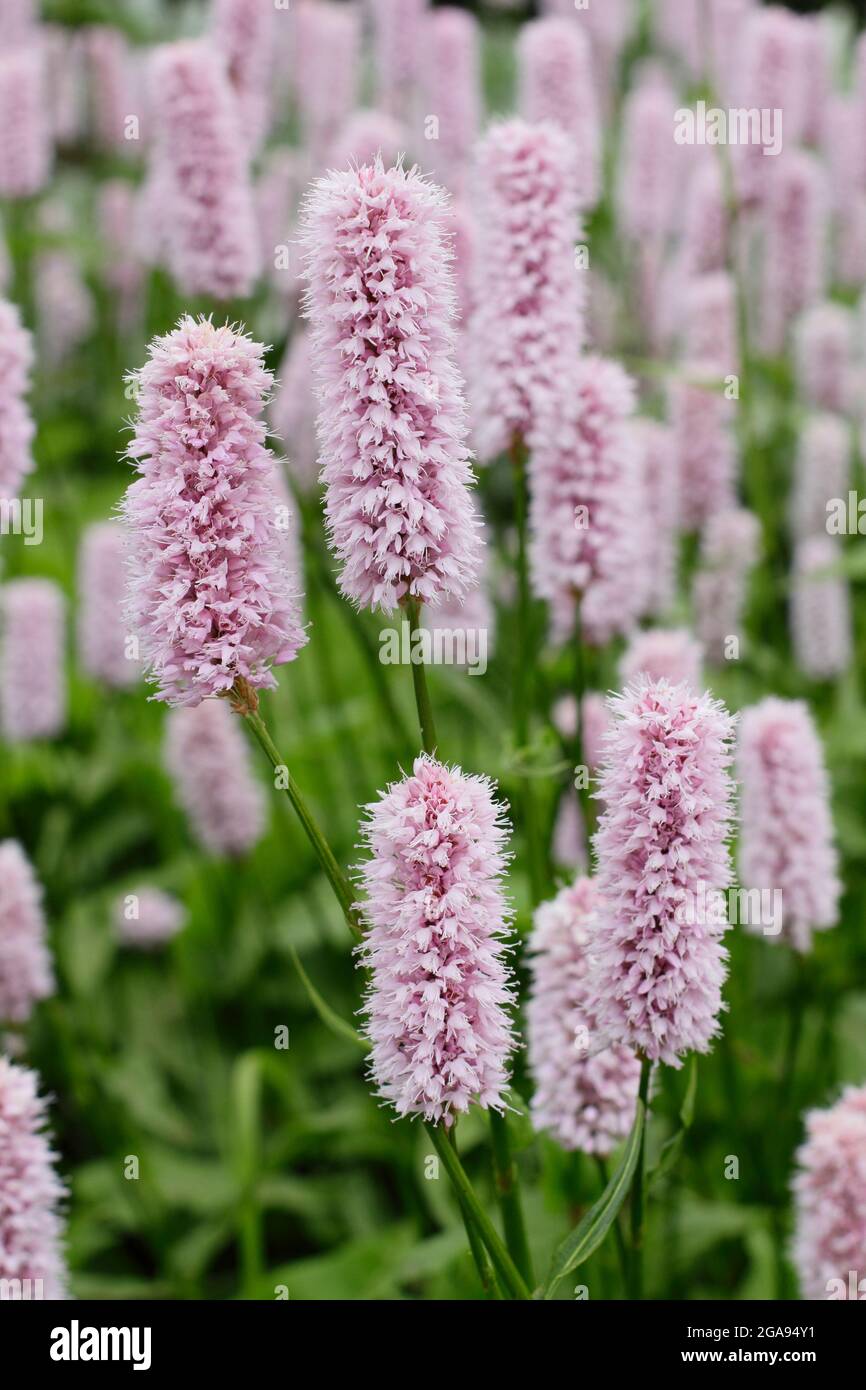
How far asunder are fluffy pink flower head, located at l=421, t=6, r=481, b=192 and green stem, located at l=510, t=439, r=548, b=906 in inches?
97.6

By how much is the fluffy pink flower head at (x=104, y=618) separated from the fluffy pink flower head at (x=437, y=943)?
2.77m

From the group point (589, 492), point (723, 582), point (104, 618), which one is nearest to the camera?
point (589, 492)

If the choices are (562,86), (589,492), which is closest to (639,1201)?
(589,492)

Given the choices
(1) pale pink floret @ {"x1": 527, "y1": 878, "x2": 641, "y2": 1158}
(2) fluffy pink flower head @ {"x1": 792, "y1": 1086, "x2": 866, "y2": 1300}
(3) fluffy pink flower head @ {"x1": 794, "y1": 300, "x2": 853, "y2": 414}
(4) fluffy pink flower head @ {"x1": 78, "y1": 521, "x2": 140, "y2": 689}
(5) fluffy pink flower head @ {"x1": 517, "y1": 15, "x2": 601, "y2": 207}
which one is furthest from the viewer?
(3) fluffy pink flower head @ {"x1": 794, "y1": 300, "x2": 853, "y2": 414}

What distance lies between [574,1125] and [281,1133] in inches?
67.9

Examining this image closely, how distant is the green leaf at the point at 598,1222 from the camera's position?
178 centimetres

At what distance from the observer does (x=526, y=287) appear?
107 inches

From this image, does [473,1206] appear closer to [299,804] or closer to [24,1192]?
[299,804]

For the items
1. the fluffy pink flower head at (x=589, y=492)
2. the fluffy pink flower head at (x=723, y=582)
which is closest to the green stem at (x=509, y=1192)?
the fluffy pink flower head at (x=589, y=492)

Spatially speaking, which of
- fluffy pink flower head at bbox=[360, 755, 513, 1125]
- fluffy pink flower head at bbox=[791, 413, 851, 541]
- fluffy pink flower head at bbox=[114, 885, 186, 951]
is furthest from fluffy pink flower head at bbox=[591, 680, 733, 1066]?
fluffy pink flower head at bbox=[791, 413, 851, 541]

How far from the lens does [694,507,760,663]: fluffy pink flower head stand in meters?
4.24

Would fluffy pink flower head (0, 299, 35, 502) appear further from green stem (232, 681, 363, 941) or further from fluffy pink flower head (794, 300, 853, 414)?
fluffy pink flower head (794, 300, 853, 414)

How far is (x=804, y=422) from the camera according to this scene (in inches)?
192

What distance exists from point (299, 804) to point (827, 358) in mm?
4041
